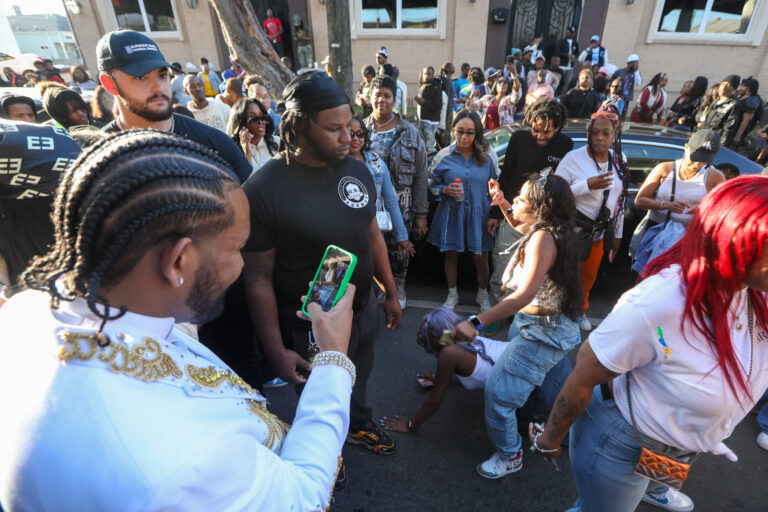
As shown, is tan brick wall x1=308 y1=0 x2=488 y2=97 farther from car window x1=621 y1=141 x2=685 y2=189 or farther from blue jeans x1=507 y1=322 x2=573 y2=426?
blue jeans x1=507 y1=322 x2=573 y2=426

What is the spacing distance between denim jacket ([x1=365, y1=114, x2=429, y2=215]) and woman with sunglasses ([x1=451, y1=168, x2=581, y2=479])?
66.6 inches

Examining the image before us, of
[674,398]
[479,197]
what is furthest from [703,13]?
[674,398]

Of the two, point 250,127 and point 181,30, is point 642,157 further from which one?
point 181,30

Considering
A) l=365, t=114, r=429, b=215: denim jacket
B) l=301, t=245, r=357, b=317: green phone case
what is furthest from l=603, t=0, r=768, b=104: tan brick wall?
l=301, t=245, r=357, b=317: green phone case

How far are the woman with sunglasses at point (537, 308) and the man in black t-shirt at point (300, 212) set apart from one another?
85cm

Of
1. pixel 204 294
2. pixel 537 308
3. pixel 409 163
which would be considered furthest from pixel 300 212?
pixel 409 163

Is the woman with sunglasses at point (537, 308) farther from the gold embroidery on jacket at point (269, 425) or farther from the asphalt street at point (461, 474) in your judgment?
the gold embroidery on jacket at point (269, 425)

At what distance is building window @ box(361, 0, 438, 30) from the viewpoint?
12734 millimetres

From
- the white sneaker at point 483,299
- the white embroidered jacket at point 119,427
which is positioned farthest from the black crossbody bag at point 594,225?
the white embroidered jacket at point 119,427

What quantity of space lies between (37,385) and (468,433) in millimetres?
2533

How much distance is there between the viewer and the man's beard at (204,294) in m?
0.90

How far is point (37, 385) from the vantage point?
27.0 inches

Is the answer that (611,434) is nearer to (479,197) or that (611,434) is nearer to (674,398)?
(674,398)

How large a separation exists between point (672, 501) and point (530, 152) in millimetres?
2846
